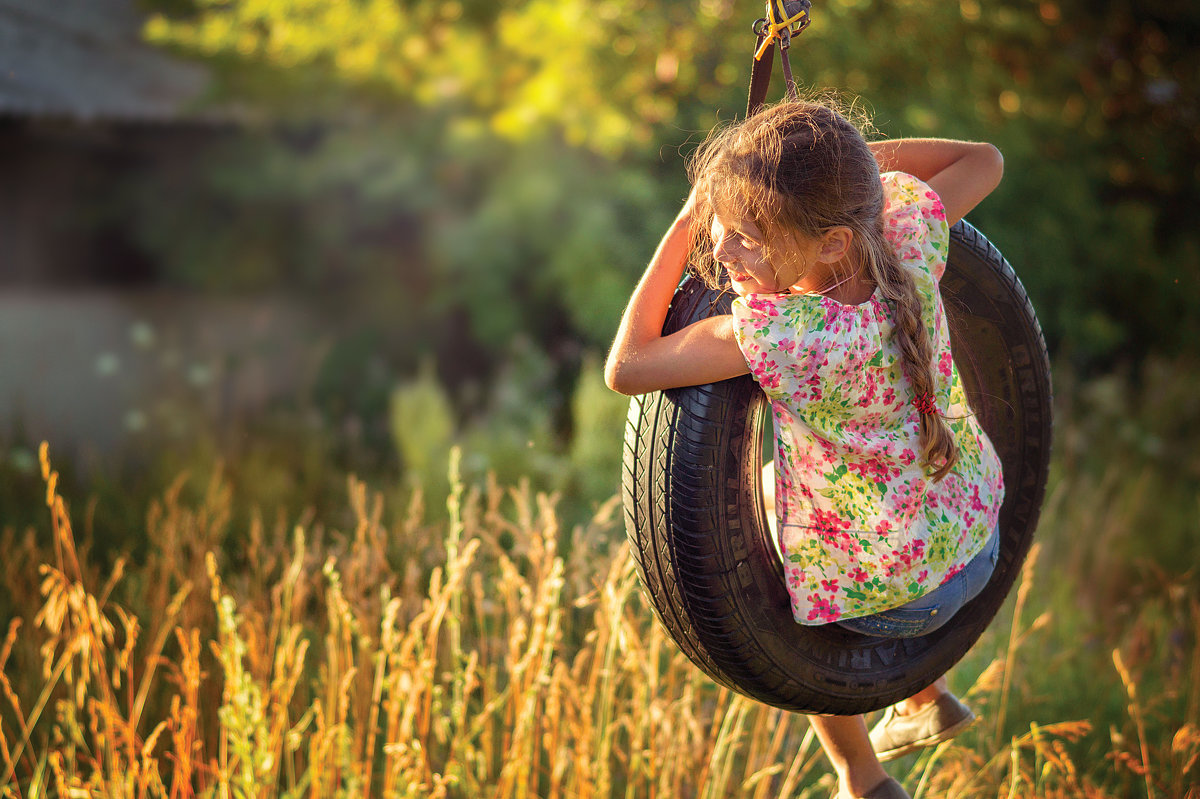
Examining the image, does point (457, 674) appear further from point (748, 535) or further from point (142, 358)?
point (142, 358)

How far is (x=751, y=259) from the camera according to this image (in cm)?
157

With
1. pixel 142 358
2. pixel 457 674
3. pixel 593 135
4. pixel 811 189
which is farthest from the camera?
pixel 142 358

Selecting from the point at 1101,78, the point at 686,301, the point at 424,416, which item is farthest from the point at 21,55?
the point at 1101,78

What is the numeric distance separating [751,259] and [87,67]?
19.0 ft

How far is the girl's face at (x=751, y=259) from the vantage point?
155 cm

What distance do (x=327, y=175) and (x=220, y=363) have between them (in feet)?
4.52

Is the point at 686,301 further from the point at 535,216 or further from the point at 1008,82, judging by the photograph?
the point at 1008,82

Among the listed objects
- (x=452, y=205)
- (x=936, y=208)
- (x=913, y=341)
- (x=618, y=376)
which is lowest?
(x=618, y=376)

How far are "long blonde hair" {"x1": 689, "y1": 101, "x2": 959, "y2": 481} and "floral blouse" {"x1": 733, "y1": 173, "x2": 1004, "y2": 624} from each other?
0.04m

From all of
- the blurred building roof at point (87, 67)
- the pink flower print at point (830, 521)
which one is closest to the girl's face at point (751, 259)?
the pink flower print at point (830, 521)

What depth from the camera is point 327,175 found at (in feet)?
21.4

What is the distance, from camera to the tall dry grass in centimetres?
215

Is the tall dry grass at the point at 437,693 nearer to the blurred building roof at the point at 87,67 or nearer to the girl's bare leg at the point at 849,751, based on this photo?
the girl's bare leg at the point at 849,751

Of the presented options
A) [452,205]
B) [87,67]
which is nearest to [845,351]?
[452,205]
